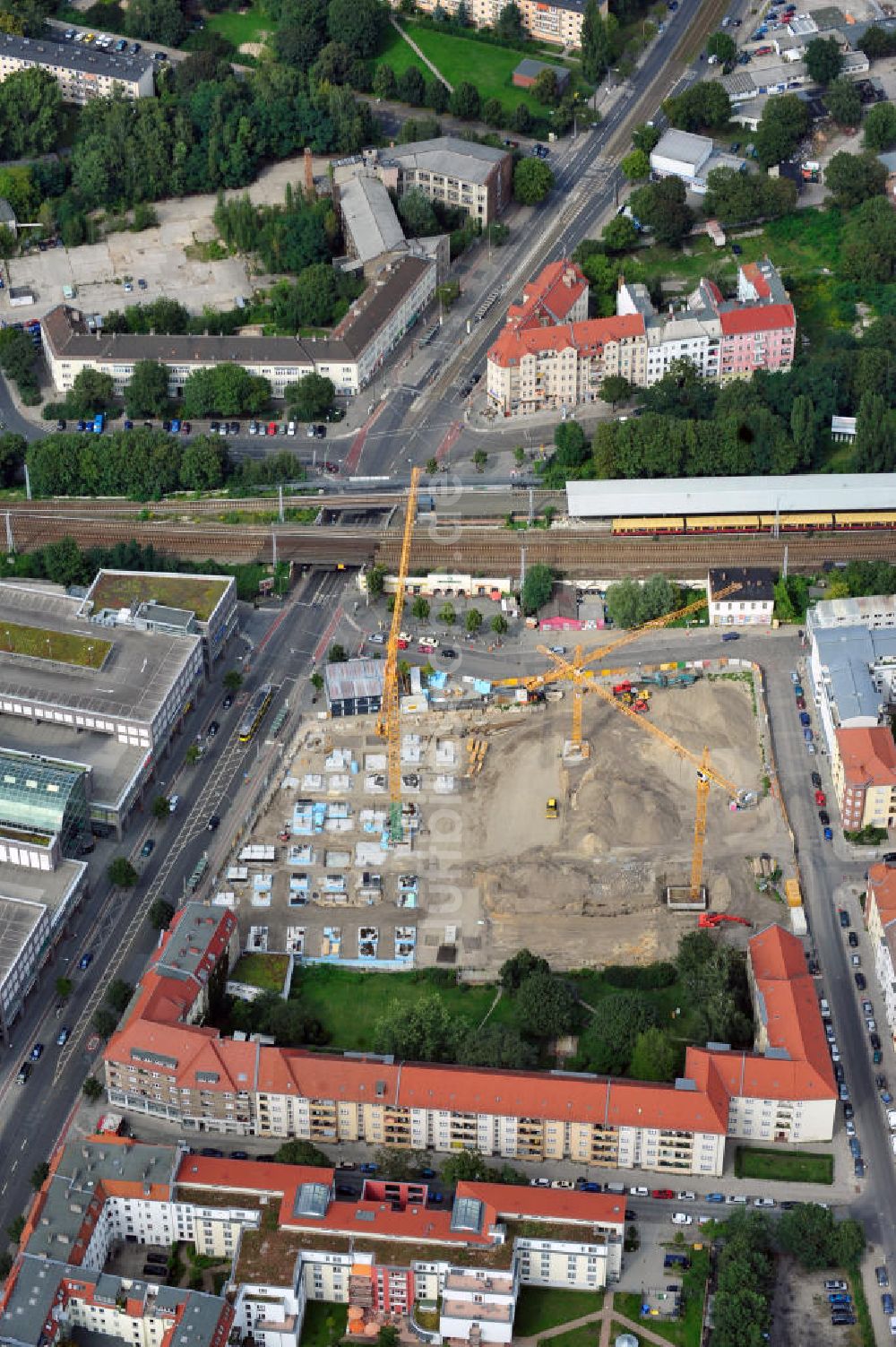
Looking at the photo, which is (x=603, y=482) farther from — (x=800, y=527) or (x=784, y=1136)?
(x=784, y=1136)

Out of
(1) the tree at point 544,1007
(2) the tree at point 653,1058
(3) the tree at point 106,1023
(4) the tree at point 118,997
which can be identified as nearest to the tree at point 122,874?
(4) the tree at point 118,997

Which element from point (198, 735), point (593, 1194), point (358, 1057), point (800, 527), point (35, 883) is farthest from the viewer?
point (800, 527)

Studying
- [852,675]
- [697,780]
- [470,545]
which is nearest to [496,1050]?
[697,780]

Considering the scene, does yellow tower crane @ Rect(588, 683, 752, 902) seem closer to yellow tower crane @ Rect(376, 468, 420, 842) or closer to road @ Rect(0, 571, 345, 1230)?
yellow tower crane @ Rect(376, 468, 420, 842)

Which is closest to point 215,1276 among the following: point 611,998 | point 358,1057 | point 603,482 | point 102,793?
point 358,1057

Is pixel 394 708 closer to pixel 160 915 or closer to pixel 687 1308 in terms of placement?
pixel 160 915

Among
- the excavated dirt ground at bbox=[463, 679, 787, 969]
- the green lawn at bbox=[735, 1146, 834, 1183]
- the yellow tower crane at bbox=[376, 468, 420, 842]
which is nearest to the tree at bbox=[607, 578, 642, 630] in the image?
the excavated dirt ground at bbox=[463, 679, 787, 969]

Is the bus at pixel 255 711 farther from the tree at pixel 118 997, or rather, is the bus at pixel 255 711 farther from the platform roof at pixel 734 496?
the platform roof at pixel 734 496
